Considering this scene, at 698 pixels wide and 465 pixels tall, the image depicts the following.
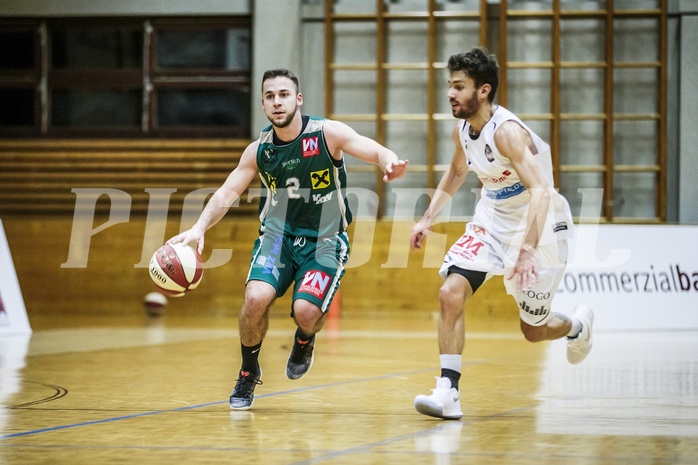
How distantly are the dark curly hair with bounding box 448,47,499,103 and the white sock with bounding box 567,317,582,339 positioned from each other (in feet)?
5.58

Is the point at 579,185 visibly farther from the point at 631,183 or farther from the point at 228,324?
the point at 228,324

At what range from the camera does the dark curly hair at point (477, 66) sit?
4902 millimetres

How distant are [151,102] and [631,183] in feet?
22.3

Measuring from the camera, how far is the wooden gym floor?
12.6 feet

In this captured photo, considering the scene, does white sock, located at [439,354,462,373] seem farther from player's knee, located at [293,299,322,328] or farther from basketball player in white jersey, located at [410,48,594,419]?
player's knee, located at [293,299,322,328]

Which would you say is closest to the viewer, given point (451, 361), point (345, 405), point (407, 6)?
point (451, 361)

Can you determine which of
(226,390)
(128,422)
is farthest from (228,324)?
(128,422)

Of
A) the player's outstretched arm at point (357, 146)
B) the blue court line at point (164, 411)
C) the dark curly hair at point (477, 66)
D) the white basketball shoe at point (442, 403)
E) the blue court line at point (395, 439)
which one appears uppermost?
the dark curly hair at point (477, 66)

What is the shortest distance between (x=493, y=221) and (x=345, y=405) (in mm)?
1241

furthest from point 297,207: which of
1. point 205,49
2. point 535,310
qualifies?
point 205,49

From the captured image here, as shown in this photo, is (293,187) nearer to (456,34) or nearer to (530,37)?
(456,34)

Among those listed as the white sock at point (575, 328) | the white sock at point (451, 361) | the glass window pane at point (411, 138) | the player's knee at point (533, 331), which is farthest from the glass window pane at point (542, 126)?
the white sock at point (451, 361)

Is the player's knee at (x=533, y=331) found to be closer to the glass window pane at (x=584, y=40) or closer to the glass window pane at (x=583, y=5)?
the glass window pane at (x=584, y=40)

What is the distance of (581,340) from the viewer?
5.98m
